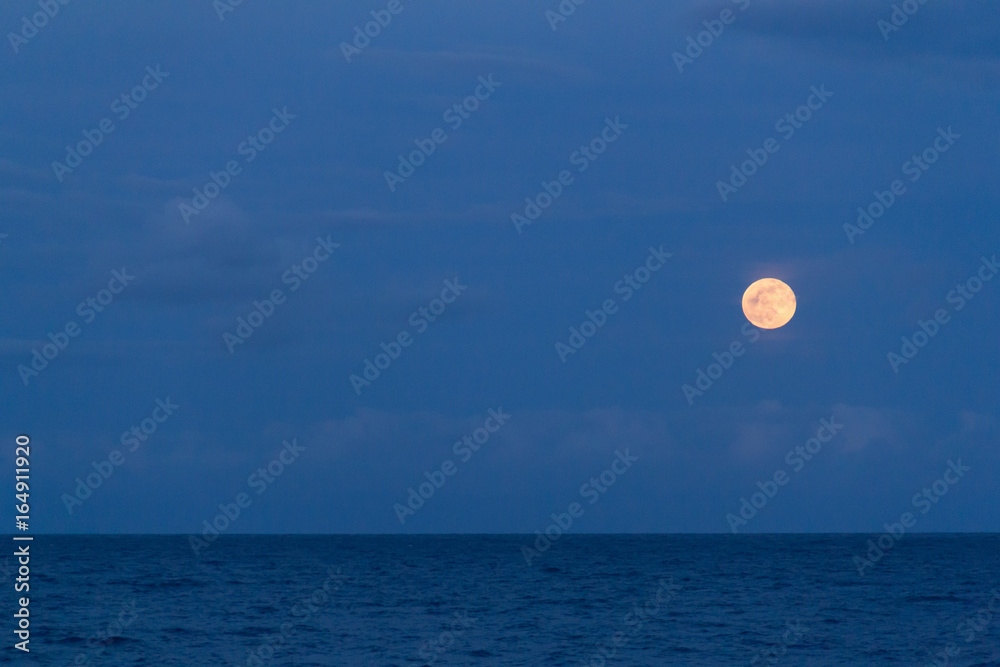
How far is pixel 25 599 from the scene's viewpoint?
179 feet

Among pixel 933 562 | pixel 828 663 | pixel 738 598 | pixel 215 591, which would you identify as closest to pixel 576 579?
pixel 738 598

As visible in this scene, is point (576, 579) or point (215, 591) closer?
point (215, 591)

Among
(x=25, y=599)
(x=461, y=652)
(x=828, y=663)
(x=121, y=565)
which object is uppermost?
(x=121, y=565)

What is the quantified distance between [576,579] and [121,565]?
1821 inches

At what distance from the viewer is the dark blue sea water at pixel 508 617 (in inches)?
1494

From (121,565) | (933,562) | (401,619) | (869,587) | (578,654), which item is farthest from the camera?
(933,562)

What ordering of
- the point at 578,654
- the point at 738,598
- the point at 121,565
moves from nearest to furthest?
the point at 578,654, the point at 738,598, the point at 121,565

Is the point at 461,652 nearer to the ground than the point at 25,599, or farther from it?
nearer to the ground

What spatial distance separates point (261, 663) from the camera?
3522cm

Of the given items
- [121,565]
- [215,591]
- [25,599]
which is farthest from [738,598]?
[121,565]

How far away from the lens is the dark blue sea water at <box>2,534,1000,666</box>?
37.9m

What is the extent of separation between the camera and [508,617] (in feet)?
165

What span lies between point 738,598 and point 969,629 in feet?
51.7

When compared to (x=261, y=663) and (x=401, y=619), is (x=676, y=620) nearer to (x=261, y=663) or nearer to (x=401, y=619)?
(x=401, y=619)
